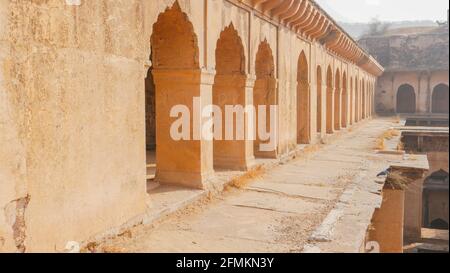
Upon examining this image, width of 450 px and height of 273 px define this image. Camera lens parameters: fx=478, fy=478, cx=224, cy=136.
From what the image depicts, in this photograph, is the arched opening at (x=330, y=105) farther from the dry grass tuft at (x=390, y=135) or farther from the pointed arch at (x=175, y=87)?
the pointed arch at (x=175, y=87)

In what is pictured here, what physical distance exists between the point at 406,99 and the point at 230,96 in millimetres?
31398

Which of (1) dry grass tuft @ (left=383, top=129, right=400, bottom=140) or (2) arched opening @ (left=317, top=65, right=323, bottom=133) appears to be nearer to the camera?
(2) arched opening @ (left=317, top=65, right=323, bottom=133)

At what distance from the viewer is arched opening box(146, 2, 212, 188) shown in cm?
656

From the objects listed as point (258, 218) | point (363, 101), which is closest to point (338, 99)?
point (363, 101)

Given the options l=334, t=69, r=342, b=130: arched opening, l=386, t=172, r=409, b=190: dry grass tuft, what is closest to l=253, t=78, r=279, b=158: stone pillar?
l=386, t=172, r=409, b=190: dry grass tuft

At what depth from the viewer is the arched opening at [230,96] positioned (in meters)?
8.42

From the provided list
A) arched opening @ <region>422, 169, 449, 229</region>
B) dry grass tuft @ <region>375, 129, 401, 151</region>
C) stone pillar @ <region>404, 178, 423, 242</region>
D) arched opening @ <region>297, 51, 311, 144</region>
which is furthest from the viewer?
arched opening @ <region>422, 169, 449, 229</region>

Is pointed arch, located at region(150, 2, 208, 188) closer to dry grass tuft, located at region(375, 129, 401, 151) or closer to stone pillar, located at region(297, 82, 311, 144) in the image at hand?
stone pillar, located at region(297, 82, 311, 144)

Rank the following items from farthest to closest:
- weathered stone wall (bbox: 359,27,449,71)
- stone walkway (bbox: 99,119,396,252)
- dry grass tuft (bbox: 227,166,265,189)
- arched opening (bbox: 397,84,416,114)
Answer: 1. weathered stone wall (bbox: 359,27,449,71)
2. arched opening (bbox: 397,84,416,114)
3. dry grass tuft (bbox: 227,166,265,189)
4. stone walkway (bbox: 99,119,396,252)

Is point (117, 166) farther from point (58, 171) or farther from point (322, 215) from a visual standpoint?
point (322, 215)

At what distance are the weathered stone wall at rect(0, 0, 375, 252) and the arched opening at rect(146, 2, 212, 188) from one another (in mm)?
476

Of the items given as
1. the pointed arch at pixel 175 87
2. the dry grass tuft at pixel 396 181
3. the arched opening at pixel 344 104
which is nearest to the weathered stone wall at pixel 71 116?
the pointed arch at pixel 175 87

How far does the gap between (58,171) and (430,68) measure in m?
35.4

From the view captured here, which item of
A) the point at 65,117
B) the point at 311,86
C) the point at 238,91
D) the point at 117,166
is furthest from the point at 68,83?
the point at 311,86
